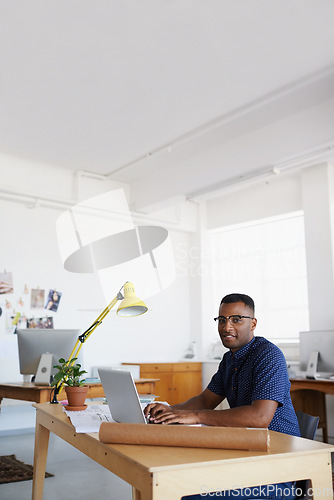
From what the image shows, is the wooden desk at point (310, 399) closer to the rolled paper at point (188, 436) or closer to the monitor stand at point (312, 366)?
the monitor stand at point (312, 366)

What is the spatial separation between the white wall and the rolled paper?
429 cm

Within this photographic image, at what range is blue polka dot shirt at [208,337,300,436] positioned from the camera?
5.85 ft

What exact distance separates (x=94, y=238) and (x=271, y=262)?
8.11 feet

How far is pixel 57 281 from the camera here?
19.6ft

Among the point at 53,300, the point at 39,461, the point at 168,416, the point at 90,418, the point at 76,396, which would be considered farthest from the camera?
the point at 53,300

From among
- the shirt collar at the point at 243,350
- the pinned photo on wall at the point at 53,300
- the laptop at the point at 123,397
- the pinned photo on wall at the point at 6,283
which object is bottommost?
the laptop at the point at 123,397

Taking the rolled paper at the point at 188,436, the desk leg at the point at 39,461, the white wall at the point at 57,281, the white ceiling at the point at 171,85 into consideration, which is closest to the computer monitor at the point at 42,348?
the white wall at the point at 57,281

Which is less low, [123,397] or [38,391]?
[123,397]

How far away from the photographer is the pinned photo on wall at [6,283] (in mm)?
5511

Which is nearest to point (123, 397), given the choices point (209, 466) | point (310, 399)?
point (209, 466)

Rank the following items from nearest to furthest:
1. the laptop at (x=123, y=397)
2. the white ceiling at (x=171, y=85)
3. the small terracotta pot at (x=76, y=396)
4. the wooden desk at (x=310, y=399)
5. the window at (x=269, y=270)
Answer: the laptop at (x=123, y=397)
the small terracotta pot at (x=76, y=396)
the white ceiling at (x=171, y=85)
the wooden desk at (x=310, y=399)
the window at (x=269, y=270)

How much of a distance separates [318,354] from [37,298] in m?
3.27

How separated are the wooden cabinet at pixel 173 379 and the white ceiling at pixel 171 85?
227 cm

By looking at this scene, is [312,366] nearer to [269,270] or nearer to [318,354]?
[318,354]
